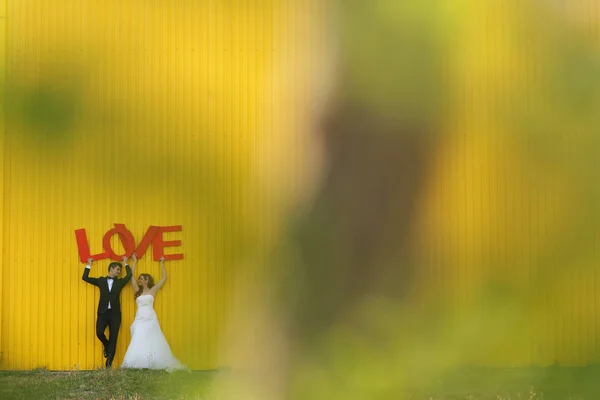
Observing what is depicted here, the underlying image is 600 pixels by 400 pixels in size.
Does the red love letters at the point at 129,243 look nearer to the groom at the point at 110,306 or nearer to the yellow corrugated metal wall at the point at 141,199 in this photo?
the yellow corrugated metal wall at the point at 141,199

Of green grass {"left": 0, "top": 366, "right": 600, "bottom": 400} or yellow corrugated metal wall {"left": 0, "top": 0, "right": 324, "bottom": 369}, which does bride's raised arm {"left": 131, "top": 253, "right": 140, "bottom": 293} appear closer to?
yellow corrugated metal wall {"left": 0, "top": 0, "right": 324, "bottom": 369}

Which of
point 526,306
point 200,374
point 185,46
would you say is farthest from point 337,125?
point 185,46

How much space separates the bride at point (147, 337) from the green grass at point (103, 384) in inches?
12.1

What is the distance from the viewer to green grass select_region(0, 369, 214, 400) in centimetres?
584

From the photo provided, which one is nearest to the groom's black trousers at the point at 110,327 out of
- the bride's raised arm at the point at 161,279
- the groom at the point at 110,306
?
the groom at the point at 110,306

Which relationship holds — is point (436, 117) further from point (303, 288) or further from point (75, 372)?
point (75, 372)

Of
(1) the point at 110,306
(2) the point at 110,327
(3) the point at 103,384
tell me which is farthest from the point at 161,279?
(3) the point at 103,384

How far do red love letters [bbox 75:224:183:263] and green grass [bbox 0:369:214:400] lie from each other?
1171 millimetres

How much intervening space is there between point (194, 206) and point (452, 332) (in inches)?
109

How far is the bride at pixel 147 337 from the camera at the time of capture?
294 inches

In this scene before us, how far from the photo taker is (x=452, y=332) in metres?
5.23

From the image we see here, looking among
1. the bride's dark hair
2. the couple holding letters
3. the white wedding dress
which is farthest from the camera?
the bride's dark hair

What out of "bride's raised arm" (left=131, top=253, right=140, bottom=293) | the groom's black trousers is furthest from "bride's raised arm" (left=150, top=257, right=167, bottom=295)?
the groom's black trousers

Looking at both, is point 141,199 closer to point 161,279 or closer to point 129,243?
point 129,243
